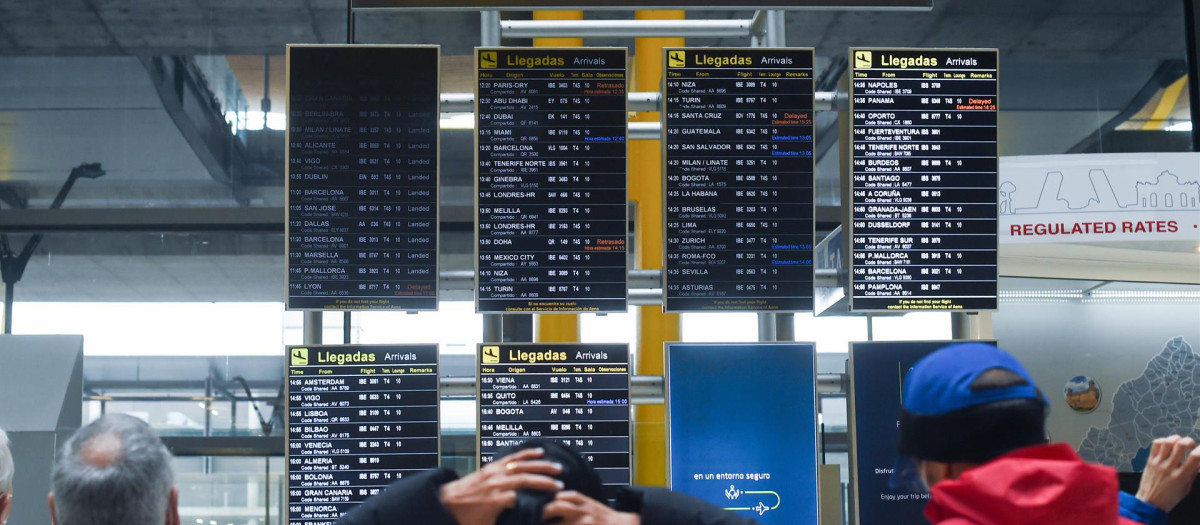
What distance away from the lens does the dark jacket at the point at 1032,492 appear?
1511 mm

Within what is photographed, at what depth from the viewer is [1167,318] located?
6.55m

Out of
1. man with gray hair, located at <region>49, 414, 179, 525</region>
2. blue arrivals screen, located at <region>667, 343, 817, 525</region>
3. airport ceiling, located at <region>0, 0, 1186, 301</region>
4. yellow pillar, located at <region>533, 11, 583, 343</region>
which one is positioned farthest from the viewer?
airport ceiling, located at <region>0, 0, 1186, 301</region>

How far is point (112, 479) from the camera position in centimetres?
184

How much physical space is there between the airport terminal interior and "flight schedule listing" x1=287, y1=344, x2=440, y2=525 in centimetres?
2

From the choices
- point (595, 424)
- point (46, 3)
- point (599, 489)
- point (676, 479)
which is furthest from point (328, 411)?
point (46, 3)

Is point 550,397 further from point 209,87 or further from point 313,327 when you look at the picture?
point 209,87

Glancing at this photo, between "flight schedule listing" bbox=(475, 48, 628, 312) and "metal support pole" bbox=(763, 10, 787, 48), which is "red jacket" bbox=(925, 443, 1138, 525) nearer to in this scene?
"flight schedule listing" bbox=(475, 48, 628, 312)

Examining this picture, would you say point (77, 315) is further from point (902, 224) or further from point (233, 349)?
point (902, 224)

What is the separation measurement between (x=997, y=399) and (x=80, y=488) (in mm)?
1271

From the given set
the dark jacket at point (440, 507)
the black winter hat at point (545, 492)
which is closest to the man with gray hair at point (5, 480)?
the dark jacket at point (440, 507)

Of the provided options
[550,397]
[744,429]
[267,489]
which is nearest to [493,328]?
[550,397]

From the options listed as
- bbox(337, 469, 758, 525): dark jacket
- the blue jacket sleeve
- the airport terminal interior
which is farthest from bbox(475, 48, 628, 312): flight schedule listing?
bbox(337, 469, 758, 525): dark jacket

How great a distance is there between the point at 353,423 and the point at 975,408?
287 centimetres

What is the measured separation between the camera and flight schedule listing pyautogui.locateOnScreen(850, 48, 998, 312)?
4.18 meters
